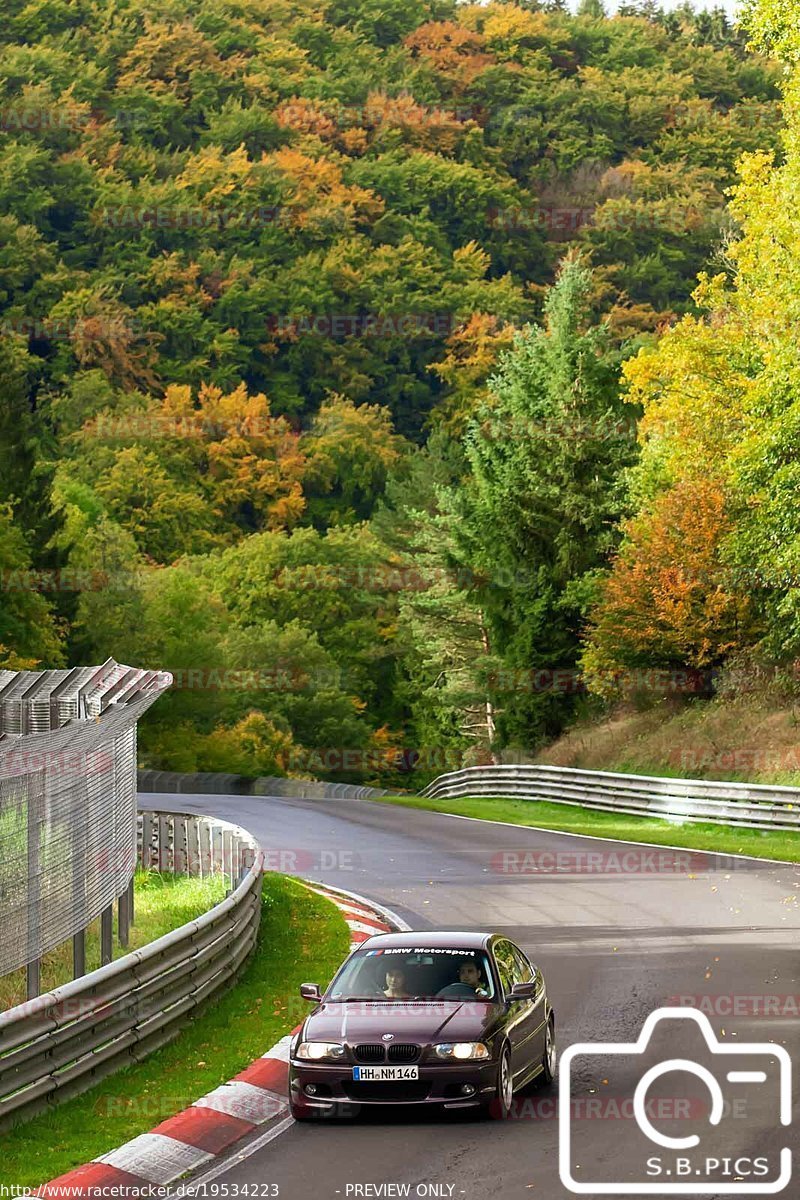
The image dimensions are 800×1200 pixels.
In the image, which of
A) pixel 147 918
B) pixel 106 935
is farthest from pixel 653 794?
pixel 106 935

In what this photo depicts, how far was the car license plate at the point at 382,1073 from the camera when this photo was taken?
10.9 meters

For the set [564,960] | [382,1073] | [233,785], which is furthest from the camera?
[233,785]

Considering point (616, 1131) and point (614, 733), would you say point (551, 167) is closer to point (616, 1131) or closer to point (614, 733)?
point (614, 733)

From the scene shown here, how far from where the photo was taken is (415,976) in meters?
12.1

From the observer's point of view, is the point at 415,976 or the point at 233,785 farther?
the point at 233,785

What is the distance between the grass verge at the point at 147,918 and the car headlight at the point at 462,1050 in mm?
3846

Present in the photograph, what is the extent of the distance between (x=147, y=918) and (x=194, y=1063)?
739cm

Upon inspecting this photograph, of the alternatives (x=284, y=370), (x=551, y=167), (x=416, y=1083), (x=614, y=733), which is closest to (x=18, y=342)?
(x=284, y=370)

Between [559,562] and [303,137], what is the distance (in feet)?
329

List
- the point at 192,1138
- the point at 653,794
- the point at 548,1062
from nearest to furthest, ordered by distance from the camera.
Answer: the point at 192,1138, the point at 548,1062, the point at 653,794

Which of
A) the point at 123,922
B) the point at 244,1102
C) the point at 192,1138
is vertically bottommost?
the point at 123,922

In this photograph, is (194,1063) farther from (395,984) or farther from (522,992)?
A: (522,992)

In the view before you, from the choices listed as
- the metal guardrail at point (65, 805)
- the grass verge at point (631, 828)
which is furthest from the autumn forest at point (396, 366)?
the metal guardrail at point (65, 805)

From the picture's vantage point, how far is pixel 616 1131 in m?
10.4
